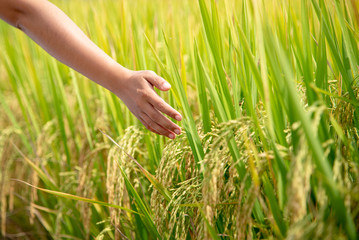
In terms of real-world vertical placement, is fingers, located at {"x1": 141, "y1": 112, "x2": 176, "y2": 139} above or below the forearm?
below

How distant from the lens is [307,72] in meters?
0.81

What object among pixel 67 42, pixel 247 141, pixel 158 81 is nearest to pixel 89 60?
pixel 67 42

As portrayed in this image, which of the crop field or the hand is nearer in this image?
the crop field

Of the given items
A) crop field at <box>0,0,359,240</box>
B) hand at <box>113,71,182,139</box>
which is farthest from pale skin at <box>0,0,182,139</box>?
crop field at <box>0,0,359,240</box>

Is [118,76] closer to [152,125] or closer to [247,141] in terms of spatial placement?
[152,125]

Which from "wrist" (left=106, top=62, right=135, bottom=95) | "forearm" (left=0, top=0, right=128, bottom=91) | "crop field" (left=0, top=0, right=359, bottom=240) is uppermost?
"forearm" (left=0, top=0, right=128, bottom=91)

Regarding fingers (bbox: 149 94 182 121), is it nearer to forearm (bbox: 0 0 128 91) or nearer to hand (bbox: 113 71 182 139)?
hand (bbox: 113 71 182 139)

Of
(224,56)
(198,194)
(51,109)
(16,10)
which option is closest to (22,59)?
(51,109)

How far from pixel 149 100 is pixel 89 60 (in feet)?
0.69

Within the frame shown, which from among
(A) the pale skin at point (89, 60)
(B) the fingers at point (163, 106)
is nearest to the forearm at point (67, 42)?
(A) the pale skin at point (89, 60)

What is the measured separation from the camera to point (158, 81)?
85cm

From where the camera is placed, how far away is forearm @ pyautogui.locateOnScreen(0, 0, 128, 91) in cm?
87

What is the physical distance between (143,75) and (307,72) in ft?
1.44

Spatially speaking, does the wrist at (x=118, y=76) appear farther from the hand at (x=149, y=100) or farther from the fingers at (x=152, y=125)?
the fingers at (x=152, y=125)
